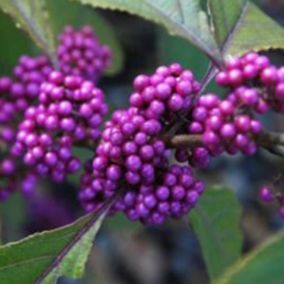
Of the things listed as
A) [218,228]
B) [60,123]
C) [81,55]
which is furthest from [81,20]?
[60,123]

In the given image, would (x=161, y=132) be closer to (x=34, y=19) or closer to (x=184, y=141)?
(x=184, y=141)

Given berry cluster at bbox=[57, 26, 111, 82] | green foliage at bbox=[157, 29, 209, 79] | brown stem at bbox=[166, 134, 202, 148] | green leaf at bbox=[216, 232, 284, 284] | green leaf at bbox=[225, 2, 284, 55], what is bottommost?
green foliage at bbox=[157, 29, 209, 79]

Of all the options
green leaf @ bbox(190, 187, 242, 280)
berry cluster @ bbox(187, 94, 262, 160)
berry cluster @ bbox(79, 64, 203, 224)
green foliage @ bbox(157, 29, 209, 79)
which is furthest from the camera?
green foliage @ bbox(157, 29, 209, 79)

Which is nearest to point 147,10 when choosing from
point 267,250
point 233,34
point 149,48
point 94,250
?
point 233,34

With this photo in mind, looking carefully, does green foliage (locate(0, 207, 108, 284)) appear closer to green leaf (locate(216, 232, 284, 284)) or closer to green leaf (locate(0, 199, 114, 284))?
green leaf (locate(0, 199, 114, 284))

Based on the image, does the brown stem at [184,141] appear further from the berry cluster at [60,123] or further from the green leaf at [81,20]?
the green leaf at [81,20]

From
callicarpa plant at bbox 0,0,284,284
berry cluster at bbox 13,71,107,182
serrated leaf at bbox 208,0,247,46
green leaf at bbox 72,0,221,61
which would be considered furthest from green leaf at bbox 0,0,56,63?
serrated leaf at bbox 208,0,247,46

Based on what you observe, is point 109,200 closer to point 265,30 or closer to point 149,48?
point 265,30
